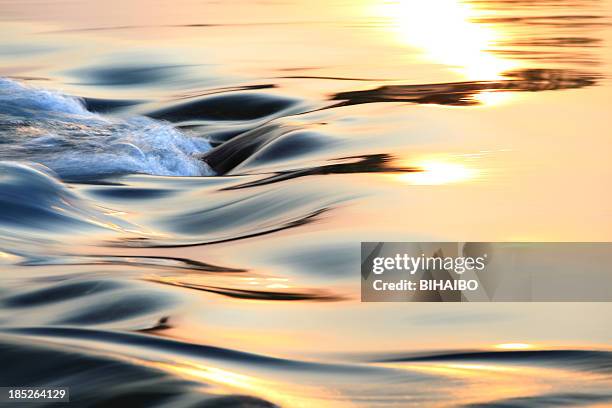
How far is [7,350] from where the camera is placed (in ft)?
9.99

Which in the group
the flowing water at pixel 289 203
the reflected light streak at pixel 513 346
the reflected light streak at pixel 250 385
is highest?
the flowing water at pixel 289 203

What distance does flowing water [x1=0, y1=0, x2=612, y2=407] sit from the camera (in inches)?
119

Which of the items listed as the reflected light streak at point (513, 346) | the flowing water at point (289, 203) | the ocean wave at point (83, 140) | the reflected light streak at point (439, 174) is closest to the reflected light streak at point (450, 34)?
the flowing water at point (289, 203)

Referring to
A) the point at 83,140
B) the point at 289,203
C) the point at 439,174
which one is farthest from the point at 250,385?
the point at 83,140

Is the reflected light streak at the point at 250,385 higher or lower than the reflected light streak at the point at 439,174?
lower

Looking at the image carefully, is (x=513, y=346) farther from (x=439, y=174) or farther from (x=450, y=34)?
(x=450, y=34)

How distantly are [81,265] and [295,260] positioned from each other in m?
0.77

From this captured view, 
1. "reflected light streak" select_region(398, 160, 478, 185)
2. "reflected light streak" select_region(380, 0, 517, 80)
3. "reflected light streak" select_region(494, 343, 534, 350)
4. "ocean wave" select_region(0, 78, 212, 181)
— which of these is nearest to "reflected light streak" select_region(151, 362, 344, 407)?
"reflected light streak" select_region(494, 343, 534, 350)

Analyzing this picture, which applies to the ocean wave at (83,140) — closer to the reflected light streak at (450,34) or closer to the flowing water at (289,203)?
the flowing water at (289,203)

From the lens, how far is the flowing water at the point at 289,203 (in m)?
3.03

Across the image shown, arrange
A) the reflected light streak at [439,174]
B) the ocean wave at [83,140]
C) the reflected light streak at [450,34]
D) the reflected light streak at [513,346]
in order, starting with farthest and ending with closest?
1. the reflected light streak at [450,34]
2. the ocean wave at [83,140]
3. the reflected light streak at [439,174]
4. the reflected light streak at [513,346]

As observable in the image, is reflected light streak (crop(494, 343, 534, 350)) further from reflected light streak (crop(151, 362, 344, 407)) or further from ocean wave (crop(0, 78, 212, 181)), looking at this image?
ocean wave (crop(0, 78, 212, 181))

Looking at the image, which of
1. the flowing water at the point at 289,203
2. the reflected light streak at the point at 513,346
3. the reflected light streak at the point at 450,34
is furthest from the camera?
the reflected light streak at the point at 450,34

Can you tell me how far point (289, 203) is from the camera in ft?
17.3
